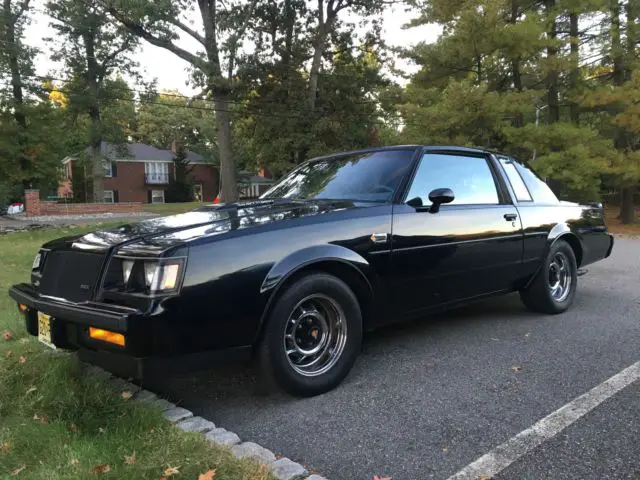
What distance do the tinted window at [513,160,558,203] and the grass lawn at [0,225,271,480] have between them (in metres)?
4.03

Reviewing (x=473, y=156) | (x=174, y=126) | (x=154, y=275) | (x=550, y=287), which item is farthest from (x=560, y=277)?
(x=174, y=126)

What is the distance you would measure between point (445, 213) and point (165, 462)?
266cm

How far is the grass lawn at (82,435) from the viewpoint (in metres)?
2.30

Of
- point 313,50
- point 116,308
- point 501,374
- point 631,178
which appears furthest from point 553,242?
point 313,50

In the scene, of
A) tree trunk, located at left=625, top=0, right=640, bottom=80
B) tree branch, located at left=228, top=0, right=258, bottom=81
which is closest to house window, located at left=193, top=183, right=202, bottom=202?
tree branch, located at left=228, top=0, right=258, bottom=81

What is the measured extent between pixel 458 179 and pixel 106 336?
3.04 meters

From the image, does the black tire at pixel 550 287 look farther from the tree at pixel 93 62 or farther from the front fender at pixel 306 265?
the tree at pixel 93 62

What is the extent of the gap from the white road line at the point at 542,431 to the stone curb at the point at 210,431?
74 cm

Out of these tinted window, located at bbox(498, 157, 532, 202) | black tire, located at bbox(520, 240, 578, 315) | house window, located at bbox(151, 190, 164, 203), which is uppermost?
house window, located at bbox(151, 190, 164, 203)

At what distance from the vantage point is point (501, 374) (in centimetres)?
360

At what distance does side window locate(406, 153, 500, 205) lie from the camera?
4041 millimetres

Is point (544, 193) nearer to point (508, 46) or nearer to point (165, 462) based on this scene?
point (165, 462)

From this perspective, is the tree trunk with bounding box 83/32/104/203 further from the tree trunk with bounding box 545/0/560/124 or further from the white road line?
the white road line

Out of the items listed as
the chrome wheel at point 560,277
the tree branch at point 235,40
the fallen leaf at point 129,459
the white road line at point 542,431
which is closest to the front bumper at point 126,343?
the fallen leaf at point 129,459
